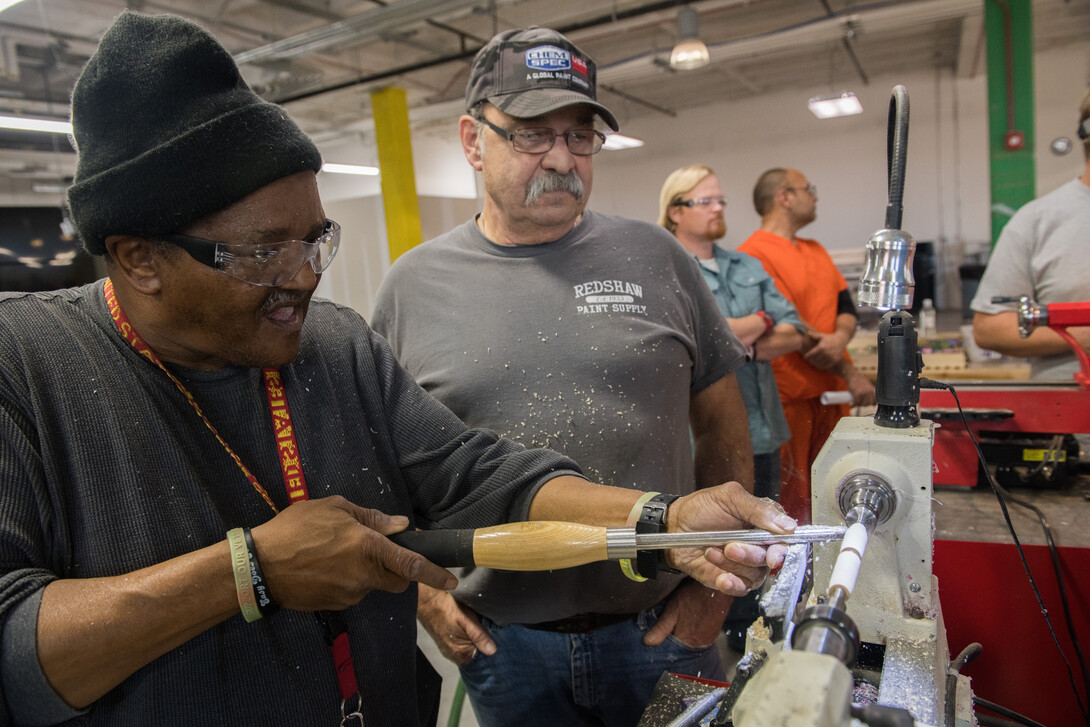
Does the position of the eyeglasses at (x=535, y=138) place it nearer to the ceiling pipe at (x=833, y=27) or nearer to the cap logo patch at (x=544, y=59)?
the cap logo patch at (x=544, y=59)

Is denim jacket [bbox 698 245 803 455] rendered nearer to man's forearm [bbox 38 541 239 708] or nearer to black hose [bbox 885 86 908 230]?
black hose [bbox 885 86 908 230]

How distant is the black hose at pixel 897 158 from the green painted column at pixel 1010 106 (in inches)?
173

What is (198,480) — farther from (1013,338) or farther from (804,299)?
(804,299)

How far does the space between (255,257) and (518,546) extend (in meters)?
0.49

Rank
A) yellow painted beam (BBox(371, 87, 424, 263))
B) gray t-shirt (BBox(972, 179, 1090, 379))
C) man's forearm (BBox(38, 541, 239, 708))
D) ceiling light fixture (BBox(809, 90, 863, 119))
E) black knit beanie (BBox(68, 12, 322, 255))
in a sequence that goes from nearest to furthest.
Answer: man's forearm (BBox(38, 541, 239, 708)) < black knit beanie (BBox(68, 12, 322, 255)) < gray t-shirt (BBox(972, 179, 1090, 379)) < ceiling light fixture (BBox(809, 90, 863, 119)) < yellow painted beam (BBox(371, 87, 424, 263))

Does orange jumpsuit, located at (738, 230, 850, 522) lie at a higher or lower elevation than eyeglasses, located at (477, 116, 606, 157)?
lower

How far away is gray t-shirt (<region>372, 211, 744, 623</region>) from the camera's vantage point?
47.3 inches

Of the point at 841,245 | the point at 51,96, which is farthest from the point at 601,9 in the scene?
the point at 51,96

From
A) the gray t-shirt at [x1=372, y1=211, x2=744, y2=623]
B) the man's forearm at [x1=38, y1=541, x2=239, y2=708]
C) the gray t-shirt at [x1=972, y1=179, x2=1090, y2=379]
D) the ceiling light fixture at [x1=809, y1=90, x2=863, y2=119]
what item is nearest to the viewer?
the man's forearm at [x1=38, y1=541, x2=239, y2=708]

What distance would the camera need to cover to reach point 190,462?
0.85m

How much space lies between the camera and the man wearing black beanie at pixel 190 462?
0.72 metres

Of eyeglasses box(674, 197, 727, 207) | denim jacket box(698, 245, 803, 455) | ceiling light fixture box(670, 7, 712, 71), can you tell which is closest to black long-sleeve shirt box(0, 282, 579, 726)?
denim jacket box(698, 245, 803, 455)

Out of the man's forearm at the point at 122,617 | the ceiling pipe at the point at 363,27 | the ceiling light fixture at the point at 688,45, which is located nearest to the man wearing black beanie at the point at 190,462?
the man's forearm at the point at 122,617

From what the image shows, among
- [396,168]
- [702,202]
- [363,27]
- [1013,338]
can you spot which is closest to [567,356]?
[1013,338]
